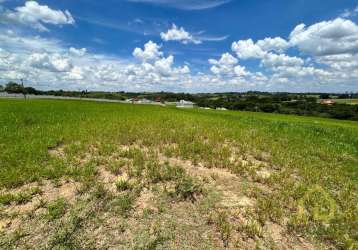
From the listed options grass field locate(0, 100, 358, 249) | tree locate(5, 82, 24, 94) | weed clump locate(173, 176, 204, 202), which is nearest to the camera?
grass field locate(0, 100, 358, 249)

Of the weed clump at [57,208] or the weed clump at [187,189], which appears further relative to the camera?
the weed clump at [187,189]

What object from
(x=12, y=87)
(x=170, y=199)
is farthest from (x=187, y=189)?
(x=12, y=87)

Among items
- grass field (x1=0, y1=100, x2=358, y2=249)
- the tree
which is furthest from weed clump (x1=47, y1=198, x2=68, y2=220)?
the tree

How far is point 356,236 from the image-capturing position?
3662mm

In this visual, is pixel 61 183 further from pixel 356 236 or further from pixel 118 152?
pixel 356 236

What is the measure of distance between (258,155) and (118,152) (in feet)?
Result: 14.9

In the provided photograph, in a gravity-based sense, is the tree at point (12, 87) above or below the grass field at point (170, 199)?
above

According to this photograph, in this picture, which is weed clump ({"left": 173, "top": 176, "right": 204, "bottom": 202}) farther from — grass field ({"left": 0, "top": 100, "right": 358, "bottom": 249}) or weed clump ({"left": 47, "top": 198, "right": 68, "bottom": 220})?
weed clump ({"left": 47, "top": 198, "right": 68, "bottom": 220})

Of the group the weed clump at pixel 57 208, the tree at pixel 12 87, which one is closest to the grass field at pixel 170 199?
the weed clump at pixel 57 208

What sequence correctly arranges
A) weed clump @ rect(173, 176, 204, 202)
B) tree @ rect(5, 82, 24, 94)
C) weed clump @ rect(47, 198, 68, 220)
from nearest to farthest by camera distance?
1. weed clump @ rect(47, 198, 68, 220)
2. weed clump @ rect(173, 176, 204, 202)
3. tree @ rect(5, 82, 24, 94)

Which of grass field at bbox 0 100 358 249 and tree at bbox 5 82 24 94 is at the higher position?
tree at bbox 5 82 24 94

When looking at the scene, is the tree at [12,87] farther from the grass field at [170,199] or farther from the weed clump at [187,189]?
the weed clump at [187,189]

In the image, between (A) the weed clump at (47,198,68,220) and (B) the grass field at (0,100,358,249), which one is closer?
(B) the grass field at (0,100,358,249)

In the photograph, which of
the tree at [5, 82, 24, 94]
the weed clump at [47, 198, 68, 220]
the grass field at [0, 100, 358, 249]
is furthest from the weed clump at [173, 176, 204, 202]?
the tree at [5, 82, 24, 94]
